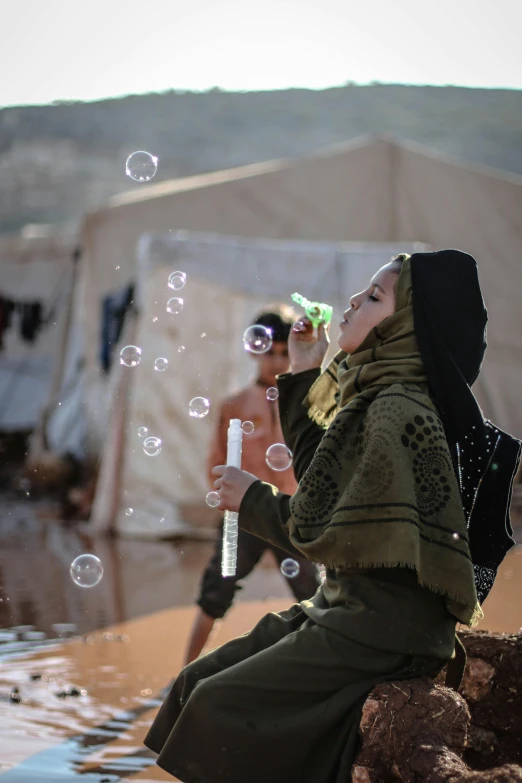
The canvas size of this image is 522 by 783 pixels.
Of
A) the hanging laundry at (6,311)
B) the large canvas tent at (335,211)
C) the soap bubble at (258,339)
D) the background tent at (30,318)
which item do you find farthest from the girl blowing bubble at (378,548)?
the hanging laundry at (6,311)

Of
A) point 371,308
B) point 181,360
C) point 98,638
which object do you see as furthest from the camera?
point 181,360

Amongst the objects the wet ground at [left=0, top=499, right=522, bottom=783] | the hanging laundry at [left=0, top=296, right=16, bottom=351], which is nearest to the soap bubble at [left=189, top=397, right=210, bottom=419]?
the wet ground at [left=0, top=499, right=522, bottom=783]

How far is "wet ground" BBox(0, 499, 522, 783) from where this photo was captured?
2.79 metres

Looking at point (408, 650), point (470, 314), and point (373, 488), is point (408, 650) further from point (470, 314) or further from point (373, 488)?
point (470, 314)

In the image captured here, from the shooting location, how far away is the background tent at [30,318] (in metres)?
12.0

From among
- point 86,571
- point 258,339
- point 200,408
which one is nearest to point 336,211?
point 200,408

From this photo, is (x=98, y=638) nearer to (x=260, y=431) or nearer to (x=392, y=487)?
(x=260, y=431)

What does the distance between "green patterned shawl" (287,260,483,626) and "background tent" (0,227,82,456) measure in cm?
1009

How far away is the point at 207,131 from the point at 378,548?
37.3 m

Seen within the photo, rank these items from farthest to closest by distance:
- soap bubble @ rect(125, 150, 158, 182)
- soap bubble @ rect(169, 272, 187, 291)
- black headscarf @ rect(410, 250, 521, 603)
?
soap bubble @ rect(125, 150, 158, 182), soap bubble @ rect(169, 272, 187, 291), black headscarf @ rect(410, 250, 521, 603)

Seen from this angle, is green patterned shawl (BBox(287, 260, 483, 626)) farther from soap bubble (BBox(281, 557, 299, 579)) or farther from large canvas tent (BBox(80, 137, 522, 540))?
large canvas tent (BBox(80, 137, 522, 540))

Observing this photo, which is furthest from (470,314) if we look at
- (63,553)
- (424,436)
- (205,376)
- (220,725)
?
(205,376)

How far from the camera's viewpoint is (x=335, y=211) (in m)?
9.70

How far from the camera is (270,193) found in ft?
31.5
